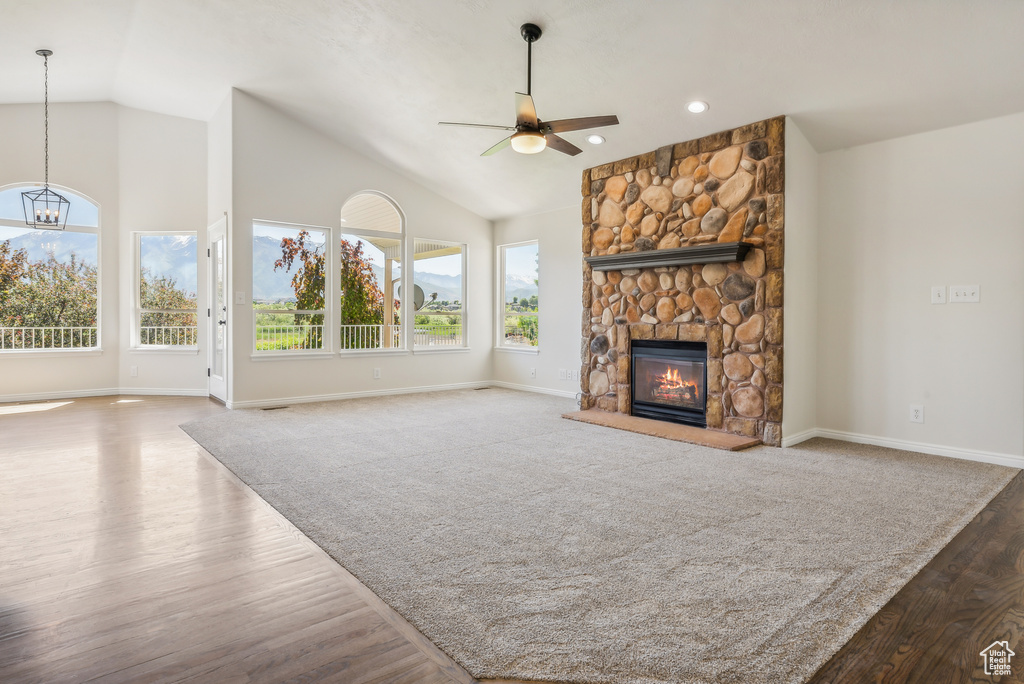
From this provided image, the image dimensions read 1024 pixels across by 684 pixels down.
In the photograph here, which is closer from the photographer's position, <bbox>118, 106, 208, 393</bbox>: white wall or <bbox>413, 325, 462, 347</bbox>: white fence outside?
<bbox>118, 106, 208, 393</bbox>: white wall

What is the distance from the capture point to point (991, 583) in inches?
85.9

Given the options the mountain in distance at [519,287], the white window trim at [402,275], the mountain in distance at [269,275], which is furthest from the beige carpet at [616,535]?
the mountain in distance at [519,287]

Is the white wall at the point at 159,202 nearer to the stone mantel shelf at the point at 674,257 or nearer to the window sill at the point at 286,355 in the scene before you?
the window sill at the point at 286,355

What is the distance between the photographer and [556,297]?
7152 millimetres

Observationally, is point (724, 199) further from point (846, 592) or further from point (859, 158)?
point (846, 592)

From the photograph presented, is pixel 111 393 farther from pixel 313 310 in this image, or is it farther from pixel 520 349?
pixel 520 349

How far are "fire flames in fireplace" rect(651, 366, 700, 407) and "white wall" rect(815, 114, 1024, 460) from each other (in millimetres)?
1066

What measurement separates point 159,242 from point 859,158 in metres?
7.84

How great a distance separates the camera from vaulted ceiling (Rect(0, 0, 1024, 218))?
3.54 meters

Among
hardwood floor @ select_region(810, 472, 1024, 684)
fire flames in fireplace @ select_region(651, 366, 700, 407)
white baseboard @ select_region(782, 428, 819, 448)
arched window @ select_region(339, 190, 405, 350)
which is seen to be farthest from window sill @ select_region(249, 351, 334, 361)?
hardwood floor @ select_region(810, 472, 1024, 684)

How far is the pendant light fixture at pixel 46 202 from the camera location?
19.5 ft

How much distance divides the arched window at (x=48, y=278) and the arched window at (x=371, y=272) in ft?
10.1

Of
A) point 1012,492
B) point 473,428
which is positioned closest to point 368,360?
point 473,428

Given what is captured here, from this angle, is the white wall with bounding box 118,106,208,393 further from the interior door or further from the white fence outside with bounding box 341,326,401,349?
the white fence outside with bounding box 341,326,401,349
